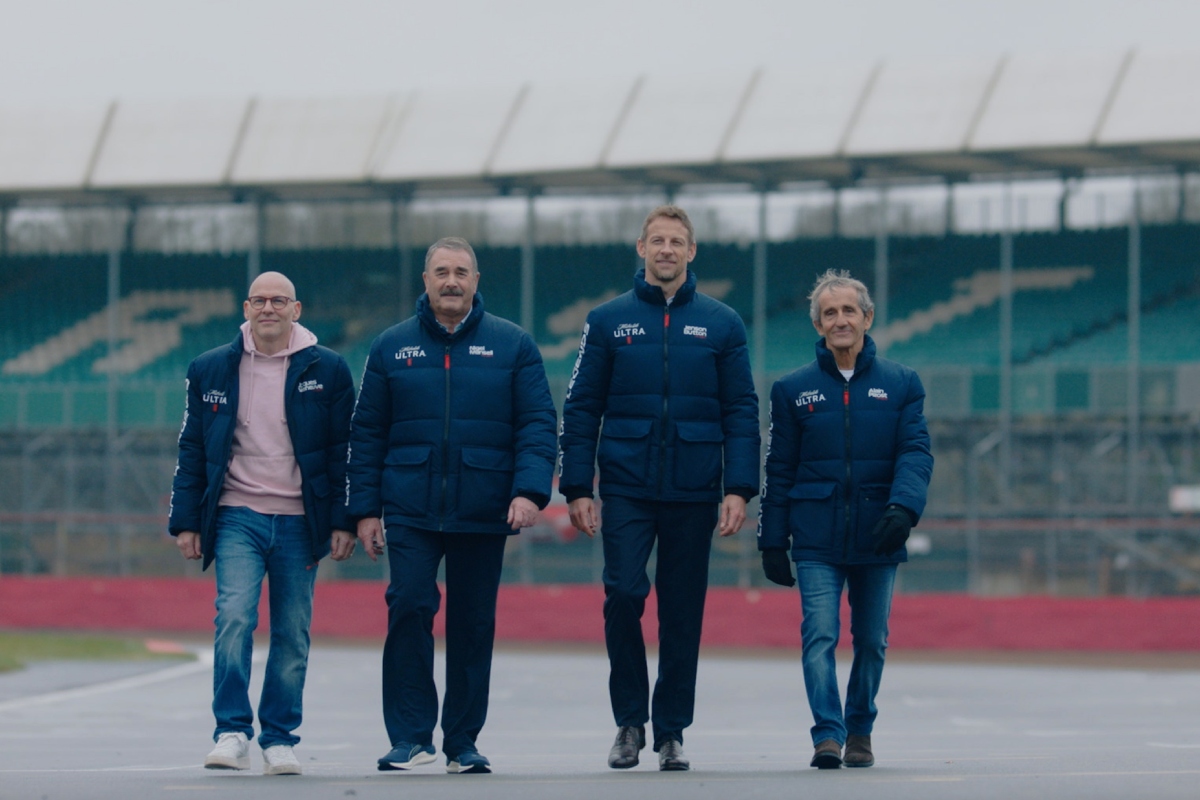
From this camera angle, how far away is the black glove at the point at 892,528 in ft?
25.3

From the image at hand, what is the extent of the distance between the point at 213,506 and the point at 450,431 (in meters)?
0.97

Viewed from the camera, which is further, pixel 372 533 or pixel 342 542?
pixel 342 542

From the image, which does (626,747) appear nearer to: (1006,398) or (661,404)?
(661,404)

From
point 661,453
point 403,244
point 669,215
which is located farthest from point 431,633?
point 403,244

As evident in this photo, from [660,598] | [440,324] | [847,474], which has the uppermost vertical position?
[440,324]

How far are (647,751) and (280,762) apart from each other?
9.83 feet

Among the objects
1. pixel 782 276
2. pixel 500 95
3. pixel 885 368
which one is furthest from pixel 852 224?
pixel 885 368

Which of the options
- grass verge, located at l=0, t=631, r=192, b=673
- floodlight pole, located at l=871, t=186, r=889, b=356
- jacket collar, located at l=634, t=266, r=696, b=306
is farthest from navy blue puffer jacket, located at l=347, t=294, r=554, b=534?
floodlight pole, located at l=871, t=186, r=889, b=356

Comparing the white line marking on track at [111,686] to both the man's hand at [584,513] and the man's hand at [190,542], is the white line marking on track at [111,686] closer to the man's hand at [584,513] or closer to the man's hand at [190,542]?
the man's hand at [190,542]

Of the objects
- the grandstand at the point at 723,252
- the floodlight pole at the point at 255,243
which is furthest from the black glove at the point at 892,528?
the floodlight pole at the point at 255,243

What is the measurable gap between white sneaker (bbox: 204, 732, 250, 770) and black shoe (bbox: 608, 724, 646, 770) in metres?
1.41

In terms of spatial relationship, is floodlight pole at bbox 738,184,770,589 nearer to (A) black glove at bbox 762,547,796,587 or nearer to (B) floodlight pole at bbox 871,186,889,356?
(B) floodlight pole at bbox 871,186,889,356

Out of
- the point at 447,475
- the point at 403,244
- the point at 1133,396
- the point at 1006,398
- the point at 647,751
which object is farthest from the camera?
the point at 403,244

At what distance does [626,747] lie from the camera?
25.1ft
